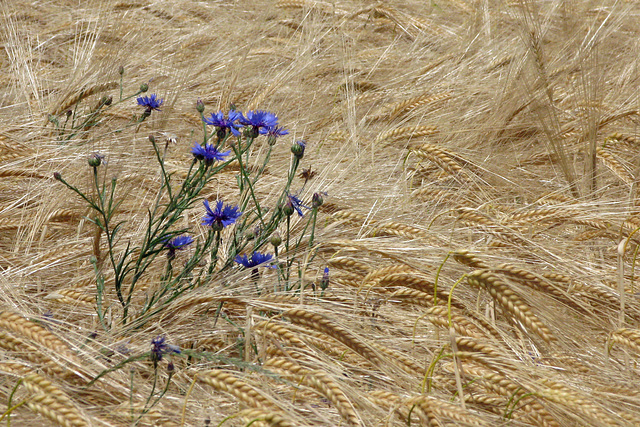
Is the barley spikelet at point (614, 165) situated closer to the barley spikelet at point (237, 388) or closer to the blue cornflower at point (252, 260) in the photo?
the blue cornflower at point (252, 260)

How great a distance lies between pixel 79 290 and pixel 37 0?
4091 mm

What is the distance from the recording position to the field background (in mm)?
1171

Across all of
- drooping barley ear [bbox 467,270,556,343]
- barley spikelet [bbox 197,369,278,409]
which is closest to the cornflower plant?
barley spikelet [bbox 197,369,278,409]

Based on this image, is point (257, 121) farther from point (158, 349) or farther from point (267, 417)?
point (267, 417)

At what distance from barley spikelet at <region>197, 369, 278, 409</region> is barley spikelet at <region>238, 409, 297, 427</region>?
1.5 inches

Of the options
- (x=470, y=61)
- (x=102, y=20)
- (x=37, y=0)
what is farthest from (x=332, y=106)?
(x=37, y=0)

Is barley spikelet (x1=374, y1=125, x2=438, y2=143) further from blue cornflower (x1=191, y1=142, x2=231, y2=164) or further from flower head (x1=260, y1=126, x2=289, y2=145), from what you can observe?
blue cornflower (x1=191, y1=142, x2=231, y2=164)

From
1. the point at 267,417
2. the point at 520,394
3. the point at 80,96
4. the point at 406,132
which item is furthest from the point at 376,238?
the point at 80,96

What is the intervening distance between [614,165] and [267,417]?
1.81 m

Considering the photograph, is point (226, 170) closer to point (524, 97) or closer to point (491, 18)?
point (524, 97)

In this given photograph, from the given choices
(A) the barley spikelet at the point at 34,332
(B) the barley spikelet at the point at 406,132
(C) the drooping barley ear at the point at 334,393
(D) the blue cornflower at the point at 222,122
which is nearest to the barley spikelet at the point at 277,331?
(C) the drooping barley ear at the point at 334,393

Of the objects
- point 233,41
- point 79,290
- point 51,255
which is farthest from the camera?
point 233,41

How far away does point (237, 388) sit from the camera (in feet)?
3.56

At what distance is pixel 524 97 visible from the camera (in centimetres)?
263
